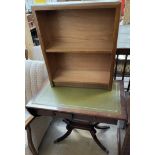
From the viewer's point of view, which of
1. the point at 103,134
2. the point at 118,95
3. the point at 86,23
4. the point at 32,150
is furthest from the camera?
the point at 103,134

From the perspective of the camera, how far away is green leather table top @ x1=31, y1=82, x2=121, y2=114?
1166 millimetres

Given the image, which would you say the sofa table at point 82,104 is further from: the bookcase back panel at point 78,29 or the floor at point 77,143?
the floor at point 77,143

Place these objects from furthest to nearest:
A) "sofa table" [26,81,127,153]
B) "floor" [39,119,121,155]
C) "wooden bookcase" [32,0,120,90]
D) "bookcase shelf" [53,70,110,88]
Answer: "floor" [39,119,121,155] → "bookcase shelf" [53,70,110,88] → "sofa table" [26,81,127,153] → "wooden bookcase" [32,0,120,90]

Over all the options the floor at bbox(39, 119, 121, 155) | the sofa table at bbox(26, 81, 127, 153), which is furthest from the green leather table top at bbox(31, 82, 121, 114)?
the floor at bbox(39, 119, 121, 155)

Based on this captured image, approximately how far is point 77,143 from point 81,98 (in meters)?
0.76

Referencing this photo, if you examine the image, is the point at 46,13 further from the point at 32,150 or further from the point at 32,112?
the point at 32,150

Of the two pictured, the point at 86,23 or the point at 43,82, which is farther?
the point at 43,82

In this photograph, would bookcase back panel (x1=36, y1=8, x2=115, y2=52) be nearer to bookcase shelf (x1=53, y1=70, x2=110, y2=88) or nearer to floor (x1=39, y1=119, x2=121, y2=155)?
bookcase shelf (x1=53, y1=70, x2=110, y2=88)

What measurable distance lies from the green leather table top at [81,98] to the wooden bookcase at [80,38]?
6cm

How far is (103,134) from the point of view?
1822mm

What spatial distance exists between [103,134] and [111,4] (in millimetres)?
1433

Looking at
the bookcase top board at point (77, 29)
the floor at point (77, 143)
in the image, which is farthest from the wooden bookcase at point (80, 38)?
the floor at point (77, 143)

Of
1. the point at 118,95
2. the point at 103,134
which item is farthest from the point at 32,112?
the point at 103,134
